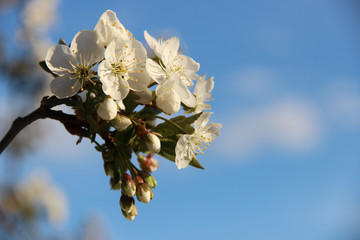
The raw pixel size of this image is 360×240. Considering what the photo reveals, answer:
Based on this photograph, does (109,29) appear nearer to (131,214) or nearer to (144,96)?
(144,96)

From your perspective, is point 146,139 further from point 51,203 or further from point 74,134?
point 51,203

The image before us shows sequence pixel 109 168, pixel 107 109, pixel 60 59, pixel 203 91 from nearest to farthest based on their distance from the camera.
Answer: pixel 107 109, pixel 60 59, pixel 109 168, pixel 203 91

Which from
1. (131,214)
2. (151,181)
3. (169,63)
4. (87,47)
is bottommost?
(131,214)

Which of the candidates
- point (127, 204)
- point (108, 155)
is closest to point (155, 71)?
point (108, 155)

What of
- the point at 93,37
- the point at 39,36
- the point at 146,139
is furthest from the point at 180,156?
the point at 39,36

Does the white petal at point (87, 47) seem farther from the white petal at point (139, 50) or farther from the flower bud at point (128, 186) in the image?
the flower bud at point (128, 186)
